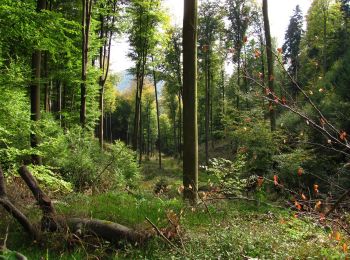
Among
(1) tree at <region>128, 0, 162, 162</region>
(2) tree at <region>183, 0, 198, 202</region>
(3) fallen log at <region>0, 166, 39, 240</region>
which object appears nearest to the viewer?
(3) fallen log at <region>0, 166, 39, 240</region>

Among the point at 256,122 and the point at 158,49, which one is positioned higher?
the point at 158,49

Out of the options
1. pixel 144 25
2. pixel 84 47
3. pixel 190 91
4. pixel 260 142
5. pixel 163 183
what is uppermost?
pixel 144 25

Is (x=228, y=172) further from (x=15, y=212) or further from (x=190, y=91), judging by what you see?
(x=15, y=212)

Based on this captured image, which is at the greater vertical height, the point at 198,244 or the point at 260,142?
the point at 260,142

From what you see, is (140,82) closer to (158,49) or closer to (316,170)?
(158,49)

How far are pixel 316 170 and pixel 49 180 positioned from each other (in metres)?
8.38

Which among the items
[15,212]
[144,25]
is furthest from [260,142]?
[144,25]

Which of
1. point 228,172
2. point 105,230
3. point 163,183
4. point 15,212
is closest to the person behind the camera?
point 15,212

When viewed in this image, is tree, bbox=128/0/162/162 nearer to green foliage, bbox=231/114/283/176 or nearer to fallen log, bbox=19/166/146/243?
green foliage, bbox=231/114/283/176

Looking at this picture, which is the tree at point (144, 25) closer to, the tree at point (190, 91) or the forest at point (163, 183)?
the forest at point (163, 183)

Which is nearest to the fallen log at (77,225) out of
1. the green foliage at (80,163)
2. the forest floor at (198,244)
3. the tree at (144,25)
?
the forest floor at (198,244)

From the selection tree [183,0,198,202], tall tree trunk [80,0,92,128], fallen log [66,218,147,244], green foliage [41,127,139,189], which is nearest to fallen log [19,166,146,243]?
fallen log [66,218,147,244]

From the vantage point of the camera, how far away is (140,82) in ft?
88.5

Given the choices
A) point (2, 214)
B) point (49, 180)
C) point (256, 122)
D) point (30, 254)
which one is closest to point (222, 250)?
point (30, 254)
